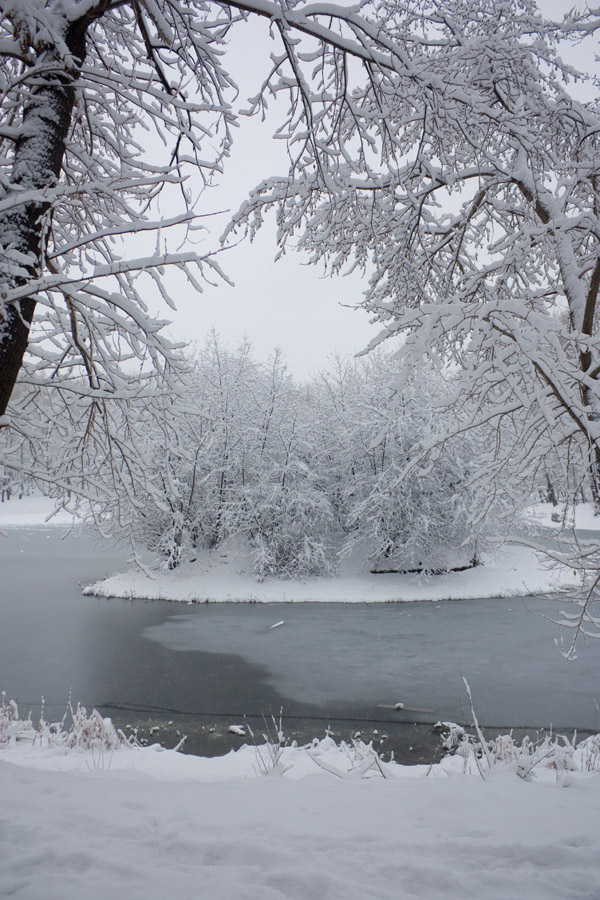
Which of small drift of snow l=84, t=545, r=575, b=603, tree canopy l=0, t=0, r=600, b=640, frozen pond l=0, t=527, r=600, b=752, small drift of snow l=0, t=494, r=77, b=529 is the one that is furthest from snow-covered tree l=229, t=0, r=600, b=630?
small drift of snow l=0, t=494, r=77, b=529

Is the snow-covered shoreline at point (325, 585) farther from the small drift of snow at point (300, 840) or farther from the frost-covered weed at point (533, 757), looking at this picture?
the small drift of snow at point (300, 840)

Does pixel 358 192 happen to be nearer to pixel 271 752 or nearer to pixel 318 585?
pixel 271 752

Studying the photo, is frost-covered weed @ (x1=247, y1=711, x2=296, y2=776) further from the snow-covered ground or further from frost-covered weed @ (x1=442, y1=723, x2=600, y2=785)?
frost-covered weed @ (x1=442, y1=723, x2=600, y2=785)

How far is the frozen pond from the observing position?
978cm

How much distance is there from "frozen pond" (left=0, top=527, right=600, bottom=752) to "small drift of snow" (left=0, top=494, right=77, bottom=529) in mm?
24693

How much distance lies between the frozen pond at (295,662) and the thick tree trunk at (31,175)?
7138 millimetres

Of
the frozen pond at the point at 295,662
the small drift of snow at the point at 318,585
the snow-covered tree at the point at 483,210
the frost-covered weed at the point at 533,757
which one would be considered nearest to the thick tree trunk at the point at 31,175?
the snow-covered tree at the point at 483,210

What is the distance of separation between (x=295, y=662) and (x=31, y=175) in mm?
11194

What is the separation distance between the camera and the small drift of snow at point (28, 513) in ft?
146

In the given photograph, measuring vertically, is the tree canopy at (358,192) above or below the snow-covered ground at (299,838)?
above

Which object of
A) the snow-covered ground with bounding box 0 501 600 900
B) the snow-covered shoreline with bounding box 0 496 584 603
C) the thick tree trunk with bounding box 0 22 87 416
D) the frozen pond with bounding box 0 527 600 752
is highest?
the thick tree trunk with bounding box 0 22 87 416

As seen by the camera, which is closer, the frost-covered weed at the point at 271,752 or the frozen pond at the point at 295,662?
the frost-covered weed at the point at 271,752

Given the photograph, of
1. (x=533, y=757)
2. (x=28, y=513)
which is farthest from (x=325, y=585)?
(x=28, y=513)

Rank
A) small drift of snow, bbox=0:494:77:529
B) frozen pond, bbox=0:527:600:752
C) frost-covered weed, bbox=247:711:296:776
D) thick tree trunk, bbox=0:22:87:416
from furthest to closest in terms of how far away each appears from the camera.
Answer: small drift of snow, bbox=0:494:77:529
frozen pond, bbox=0:527:600:752
frost-covered weed, bbox=247:711:296:776
thick tree trunk, bbox=0:22:87:416
